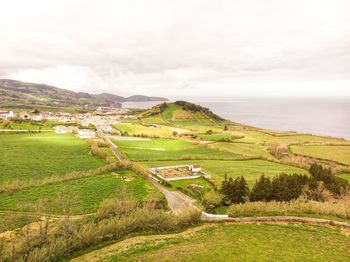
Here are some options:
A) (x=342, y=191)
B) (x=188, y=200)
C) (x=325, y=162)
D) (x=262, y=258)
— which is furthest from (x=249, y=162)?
(x=262, y=258)

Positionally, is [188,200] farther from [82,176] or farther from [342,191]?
[342,191]

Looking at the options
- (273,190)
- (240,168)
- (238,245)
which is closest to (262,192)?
(273,190)

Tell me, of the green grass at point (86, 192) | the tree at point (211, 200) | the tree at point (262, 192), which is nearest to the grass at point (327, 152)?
the tree at point (262, 192)

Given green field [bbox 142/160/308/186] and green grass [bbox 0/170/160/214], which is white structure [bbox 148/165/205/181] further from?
green grass [bbox 0/170/160/214]

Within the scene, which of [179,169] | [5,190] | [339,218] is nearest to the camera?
[339,218]

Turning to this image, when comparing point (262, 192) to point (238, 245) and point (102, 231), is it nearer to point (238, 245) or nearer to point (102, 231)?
point (238, 245)

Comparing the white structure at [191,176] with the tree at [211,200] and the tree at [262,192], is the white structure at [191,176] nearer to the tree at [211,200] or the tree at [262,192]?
the tree at [211,200]

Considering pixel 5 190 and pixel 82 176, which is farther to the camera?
pixel 82 176
